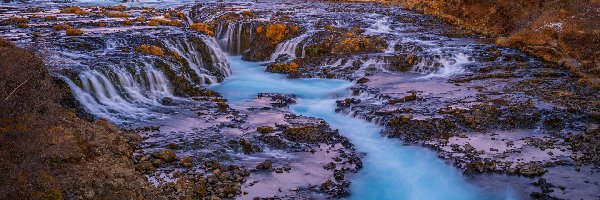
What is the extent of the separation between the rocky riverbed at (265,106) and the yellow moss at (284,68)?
8 cm

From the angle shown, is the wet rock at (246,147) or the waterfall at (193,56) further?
the waterfall at (193,56)

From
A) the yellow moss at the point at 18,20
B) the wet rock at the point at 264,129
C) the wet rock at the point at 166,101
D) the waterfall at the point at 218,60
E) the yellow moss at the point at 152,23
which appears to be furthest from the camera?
the yellow moss at the point at 152,23

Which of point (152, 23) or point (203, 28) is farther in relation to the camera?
point (203, 28)

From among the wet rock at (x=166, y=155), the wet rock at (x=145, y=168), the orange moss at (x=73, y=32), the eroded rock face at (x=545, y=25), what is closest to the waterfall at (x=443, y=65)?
the eroded rock face at (x=545, y=25)

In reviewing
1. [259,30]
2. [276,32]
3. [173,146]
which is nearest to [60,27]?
[259,30]

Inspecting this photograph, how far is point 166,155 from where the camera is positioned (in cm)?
1135

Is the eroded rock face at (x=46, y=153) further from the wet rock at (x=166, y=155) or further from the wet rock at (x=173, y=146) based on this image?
the wet rock at (x=173, y=146)

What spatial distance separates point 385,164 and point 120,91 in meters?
9.27

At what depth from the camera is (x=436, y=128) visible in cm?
→ 1424

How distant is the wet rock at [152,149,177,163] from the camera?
37.1ft

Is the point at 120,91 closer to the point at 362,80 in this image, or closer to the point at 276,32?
the point at 362,80

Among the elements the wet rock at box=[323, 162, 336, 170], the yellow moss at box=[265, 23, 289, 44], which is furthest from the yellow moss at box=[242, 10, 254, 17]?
the wet rock at box=[323, 162, 336, 170]

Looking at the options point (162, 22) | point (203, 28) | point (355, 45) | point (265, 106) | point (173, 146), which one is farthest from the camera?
point (162, 22)

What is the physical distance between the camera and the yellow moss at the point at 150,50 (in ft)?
66.1
